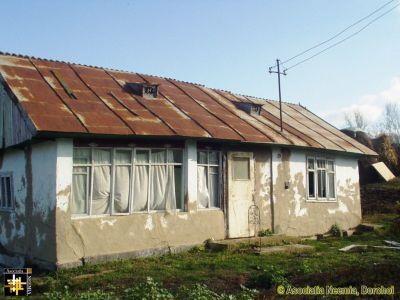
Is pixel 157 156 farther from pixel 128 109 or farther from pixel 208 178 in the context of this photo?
pixel 208 178

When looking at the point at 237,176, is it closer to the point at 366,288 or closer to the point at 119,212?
the point at 119,212

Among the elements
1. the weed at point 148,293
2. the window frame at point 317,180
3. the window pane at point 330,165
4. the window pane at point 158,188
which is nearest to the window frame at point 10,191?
the window pane at point 158,188

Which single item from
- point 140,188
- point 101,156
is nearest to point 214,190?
point 140,188

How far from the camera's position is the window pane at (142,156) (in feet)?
37.0

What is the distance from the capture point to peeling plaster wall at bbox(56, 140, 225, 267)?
9.81 metres

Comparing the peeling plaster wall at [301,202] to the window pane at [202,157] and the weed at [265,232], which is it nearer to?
the weed at [265,232]

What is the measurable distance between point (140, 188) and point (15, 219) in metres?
3.38

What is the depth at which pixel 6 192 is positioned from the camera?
12172mm

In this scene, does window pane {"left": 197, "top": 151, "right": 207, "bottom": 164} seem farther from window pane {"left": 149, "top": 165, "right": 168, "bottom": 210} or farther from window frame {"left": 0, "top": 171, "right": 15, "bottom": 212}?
window frame {"left": 0, "top": 171, "right": 15, "bottom": 212}

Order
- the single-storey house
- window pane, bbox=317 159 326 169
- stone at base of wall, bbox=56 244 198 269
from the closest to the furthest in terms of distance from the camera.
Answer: stone at base of wall, bbox=56 244 198 269
the single-storey house
window pane, bbox=317 159 326 169

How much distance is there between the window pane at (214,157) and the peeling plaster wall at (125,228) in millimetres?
789

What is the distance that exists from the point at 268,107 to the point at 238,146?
20.0ft

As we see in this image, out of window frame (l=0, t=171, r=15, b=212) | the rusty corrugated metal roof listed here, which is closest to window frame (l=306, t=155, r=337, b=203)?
the rusty corrugated metal roof

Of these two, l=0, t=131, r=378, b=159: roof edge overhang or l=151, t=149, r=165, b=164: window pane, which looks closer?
l=0, t=131, r=378, b=159: roof edge overhang
